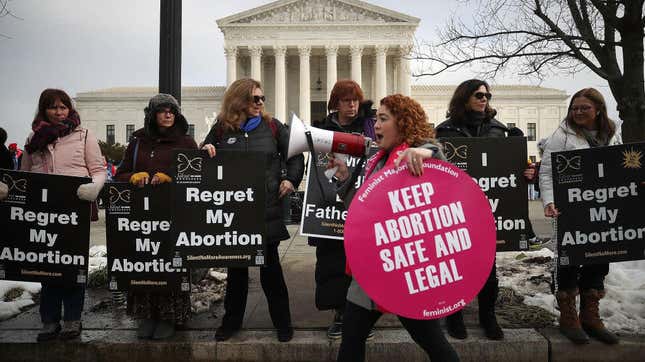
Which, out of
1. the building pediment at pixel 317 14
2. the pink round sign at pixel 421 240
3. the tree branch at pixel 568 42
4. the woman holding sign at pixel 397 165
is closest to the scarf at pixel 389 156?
the woman holding sign at pixel 397 165

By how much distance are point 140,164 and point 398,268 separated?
241cm

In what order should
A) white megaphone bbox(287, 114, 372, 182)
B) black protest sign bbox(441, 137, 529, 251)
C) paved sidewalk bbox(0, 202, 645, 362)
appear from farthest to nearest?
1. black protest sign bbox(441, 137, 529, 251)
2. paved sidewalk bbox(0, 202, 645, 362)
3. white megaphone bbox(287, 114, 372, 182)

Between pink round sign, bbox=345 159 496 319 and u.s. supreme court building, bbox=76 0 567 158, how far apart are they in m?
47.5

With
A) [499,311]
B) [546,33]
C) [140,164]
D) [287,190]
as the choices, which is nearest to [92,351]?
[140,164]

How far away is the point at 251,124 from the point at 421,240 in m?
1.92

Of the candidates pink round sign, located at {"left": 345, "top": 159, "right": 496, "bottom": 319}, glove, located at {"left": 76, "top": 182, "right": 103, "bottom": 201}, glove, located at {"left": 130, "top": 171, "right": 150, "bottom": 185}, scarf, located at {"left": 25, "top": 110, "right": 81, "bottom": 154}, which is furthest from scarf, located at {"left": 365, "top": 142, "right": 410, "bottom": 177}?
scarf, located at {"left": 25, "top": 110, "right": 81, "bottom": 154}

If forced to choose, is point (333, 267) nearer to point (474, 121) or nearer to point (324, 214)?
point (324, 214)

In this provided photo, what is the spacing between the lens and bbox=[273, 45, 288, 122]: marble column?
165 feet

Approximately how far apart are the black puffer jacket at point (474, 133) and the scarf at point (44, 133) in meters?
2.93

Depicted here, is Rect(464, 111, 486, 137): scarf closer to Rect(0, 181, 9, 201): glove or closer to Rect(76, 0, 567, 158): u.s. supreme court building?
Rect(0, 181, 9, 201): glove

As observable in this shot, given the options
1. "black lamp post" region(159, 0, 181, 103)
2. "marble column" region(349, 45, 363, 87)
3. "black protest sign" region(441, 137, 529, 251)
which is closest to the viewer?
"black protest sign" region(441, 137, 529, 251)

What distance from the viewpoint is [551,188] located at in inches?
135

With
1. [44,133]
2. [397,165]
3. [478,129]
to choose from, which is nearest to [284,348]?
[397,165]

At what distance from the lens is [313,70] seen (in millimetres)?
57812
